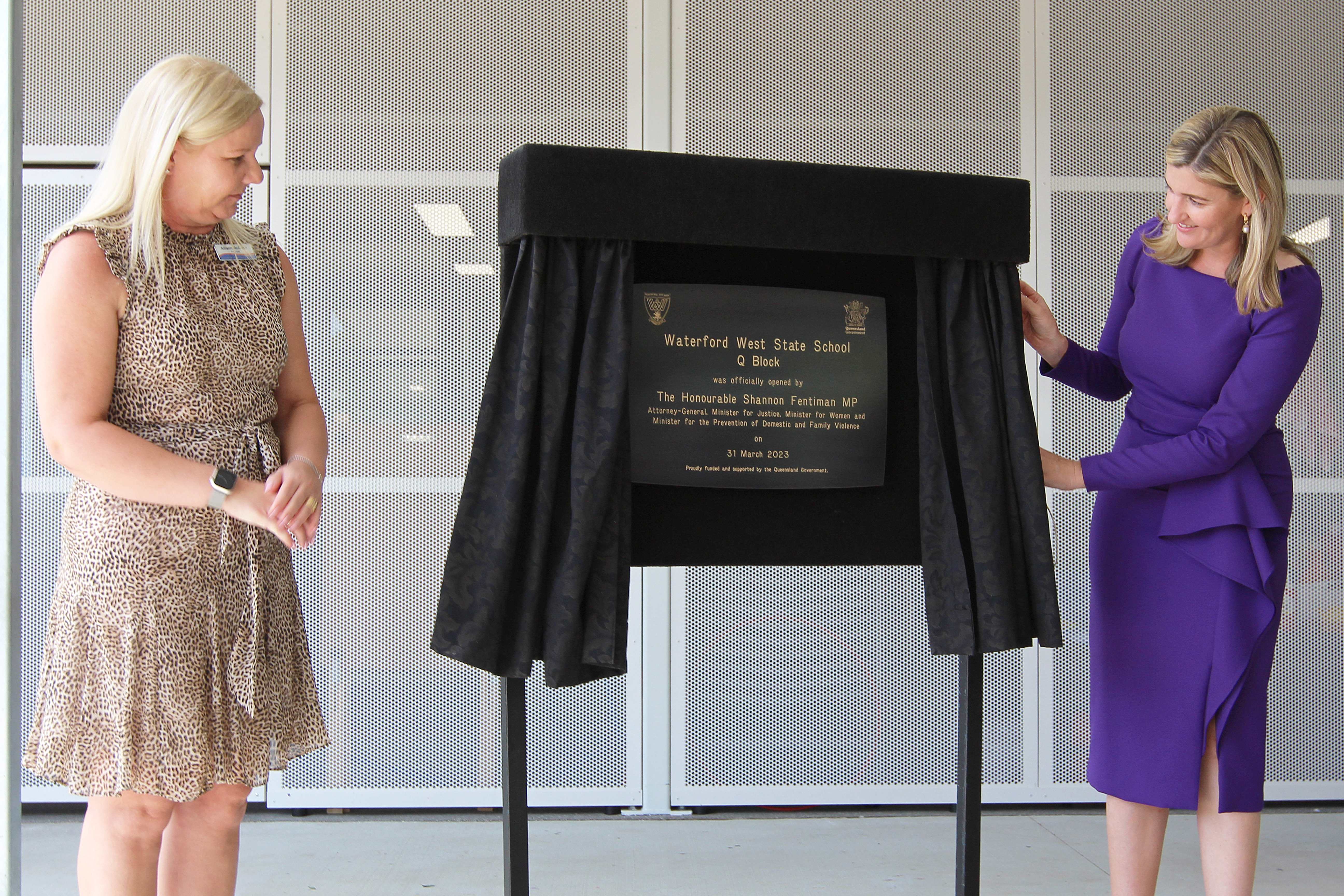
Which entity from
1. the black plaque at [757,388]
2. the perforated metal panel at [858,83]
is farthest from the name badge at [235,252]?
the perforated metal panel at [858,83]

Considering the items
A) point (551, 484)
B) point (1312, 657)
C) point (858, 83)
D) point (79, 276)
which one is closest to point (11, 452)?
point (79, 276)

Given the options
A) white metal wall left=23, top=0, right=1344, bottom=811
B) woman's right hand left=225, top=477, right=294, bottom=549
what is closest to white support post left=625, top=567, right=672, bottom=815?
white metal wall left=23, top=0, right=1344, bottom=811

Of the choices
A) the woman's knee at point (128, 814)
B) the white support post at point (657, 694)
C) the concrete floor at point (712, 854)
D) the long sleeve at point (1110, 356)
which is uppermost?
the long sleeve at point (1110, 356)

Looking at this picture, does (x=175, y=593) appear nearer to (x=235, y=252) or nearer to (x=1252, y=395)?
(x=235, y=252)

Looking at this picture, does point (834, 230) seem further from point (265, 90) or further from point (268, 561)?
point (265, 90)

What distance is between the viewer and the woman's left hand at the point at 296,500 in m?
1.68

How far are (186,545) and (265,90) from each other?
7.88 feet

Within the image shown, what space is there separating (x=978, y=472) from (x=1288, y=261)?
792 mm

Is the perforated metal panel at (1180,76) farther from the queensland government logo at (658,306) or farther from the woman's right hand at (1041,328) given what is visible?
the queensland government logo at (658,306)

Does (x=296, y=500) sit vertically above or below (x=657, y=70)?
below

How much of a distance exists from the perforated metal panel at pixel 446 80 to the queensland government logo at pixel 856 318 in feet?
6.24

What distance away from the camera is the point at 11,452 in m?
1.70

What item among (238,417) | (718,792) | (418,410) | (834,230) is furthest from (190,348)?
(718,792)

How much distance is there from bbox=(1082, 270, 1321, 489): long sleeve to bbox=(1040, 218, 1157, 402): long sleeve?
0.88 feet
